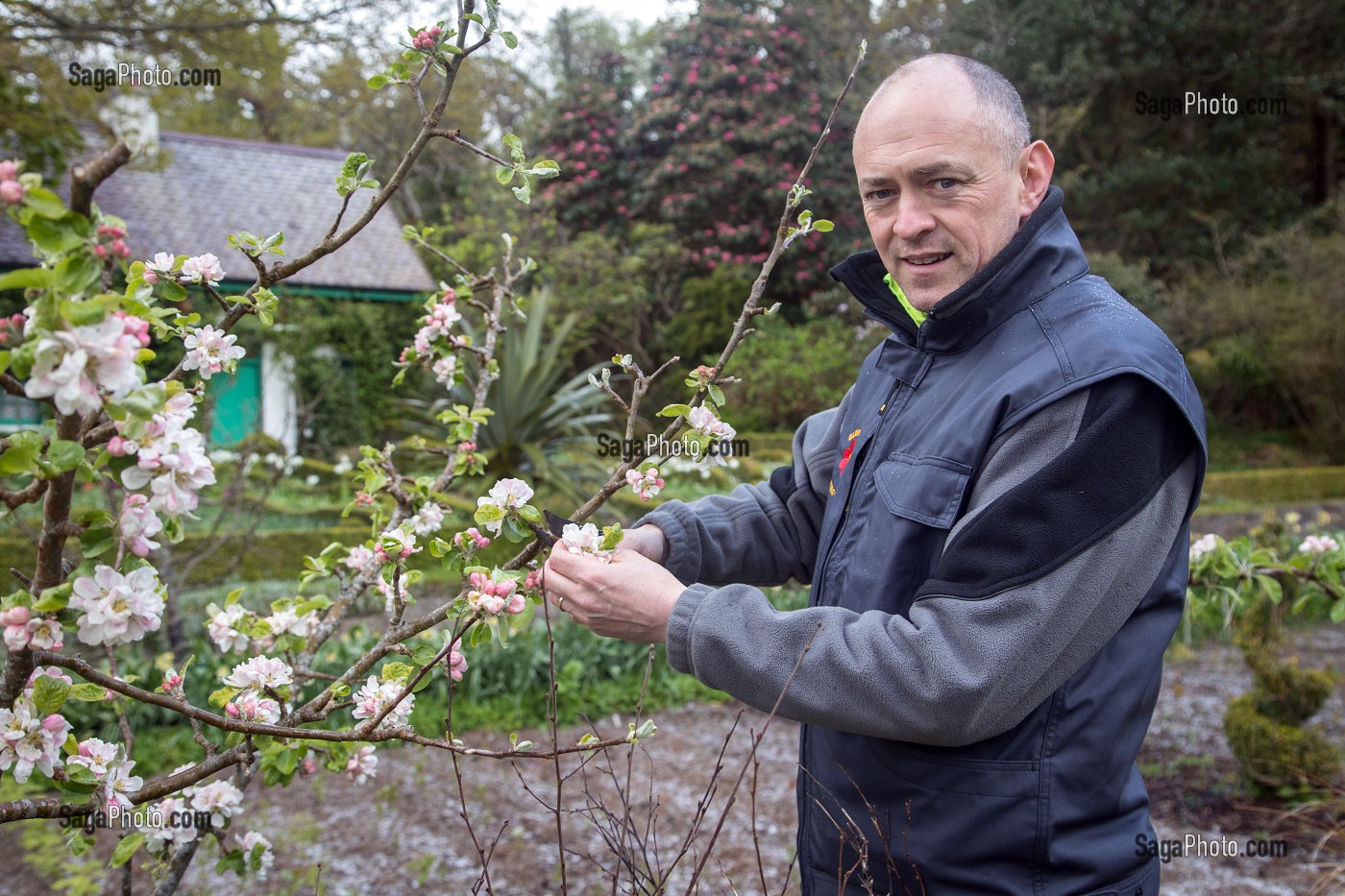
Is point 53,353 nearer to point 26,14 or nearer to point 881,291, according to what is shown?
point 881,291

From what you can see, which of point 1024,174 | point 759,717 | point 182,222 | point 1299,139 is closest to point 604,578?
point 1024,174

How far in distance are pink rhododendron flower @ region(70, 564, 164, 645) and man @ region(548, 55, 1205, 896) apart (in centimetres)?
58

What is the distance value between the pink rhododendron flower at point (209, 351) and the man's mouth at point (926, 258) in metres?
1.10

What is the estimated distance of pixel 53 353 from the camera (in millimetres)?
923

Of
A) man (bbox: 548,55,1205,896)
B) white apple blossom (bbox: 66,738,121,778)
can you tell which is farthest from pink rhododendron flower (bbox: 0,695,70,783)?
man (bbox: 548,55,1205,896)

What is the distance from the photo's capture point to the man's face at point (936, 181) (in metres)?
1.53

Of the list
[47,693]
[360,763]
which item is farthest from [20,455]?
[360,763]

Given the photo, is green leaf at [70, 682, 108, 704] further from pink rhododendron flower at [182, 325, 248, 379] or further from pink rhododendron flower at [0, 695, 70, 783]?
pink rhododendron flower at [182, 325, 248, 379]

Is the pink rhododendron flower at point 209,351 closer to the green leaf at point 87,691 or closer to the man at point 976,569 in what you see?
the green leaf at point 87,691

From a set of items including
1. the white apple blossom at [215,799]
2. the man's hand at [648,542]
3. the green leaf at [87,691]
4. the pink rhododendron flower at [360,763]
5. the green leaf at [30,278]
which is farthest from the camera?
the pink rhododendron flower at [360,763]

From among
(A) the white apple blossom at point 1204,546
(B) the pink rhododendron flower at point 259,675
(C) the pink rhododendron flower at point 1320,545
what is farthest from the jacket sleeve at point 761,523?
(C) the pink rhododendron flower at point 1320,545

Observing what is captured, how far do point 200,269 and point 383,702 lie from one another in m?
0.79

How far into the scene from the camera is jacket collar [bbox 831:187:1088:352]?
1537mm

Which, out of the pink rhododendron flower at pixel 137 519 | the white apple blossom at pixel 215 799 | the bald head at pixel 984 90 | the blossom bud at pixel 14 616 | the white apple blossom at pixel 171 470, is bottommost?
the white apple blossom at pixel 215 799
